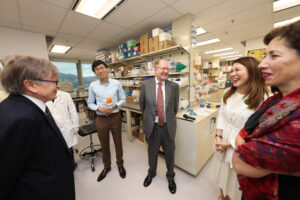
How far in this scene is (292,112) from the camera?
411 mm

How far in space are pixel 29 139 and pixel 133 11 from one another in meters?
2.34

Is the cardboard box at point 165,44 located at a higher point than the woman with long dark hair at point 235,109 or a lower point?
higher

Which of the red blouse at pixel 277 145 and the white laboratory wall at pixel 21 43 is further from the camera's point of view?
the white laboratory wall at pixel 21 43

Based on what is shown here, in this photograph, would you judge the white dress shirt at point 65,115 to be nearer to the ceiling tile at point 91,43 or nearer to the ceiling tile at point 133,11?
the ceiling tile at point 133,11

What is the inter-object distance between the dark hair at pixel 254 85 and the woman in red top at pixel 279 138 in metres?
0.57

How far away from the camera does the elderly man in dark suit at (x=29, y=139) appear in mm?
574

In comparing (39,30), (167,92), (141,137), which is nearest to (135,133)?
(141,137)

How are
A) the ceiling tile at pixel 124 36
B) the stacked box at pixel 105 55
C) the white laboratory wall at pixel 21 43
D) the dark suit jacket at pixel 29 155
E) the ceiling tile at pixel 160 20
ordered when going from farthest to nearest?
the stacked box at pixel 105 55
the ceiling tile at pixel 124 36
the white laboratory wall at pixel 21 43
the ceiling tile at pixel 160 20
the dark suit jacket at pixel 29 155

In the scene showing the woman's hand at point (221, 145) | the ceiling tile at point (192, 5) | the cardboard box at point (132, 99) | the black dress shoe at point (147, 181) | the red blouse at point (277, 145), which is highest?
the ceiling tile at point (192, 5)

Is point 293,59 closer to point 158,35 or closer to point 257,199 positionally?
point 257,199

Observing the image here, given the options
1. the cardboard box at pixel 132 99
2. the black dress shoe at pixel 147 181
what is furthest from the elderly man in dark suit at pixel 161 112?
the cardboard box at pixel 132 99

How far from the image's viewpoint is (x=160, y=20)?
2.39 meters

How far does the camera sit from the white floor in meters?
1.57

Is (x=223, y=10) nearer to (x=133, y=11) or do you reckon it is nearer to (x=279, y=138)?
(x=133, y=11)
